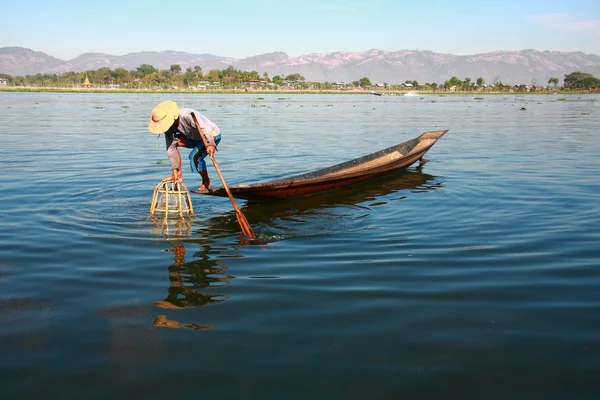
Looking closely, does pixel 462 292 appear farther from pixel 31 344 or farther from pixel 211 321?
pixel 31 344

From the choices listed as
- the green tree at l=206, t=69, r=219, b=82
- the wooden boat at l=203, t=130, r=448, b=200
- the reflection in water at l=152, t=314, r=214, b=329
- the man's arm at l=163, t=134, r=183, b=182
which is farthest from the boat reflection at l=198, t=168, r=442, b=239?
the green tree at l=206, t=69, r=219, b=82

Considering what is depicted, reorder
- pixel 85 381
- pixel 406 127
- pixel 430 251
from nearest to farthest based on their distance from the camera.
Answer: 1. pixel 85 381
2. pixel 430 251
3. pixel 406 127

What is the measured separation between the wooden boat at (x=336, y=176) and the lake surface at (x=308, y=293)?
0.79 feet

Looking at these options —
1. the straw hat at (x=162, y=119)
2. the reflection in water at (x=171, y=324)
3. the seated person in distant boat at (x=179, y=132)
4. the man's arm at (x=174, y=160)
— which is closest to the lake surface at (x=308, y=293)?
the reflection in water at (x=171, y=324)

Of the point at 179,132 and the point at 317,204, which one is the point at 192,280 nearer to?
the point at 179,132

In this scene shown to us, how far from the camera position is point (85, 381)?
10.8 ft

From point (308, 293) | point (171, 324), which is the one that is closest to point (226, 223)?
point (308, 293)

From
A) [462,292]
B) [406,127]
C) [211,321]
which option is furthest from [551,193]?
[406,127]

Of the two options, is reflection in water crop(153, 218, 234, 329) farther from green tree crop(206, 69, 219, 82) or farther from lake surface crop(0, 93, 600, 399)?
green tree crop(206, 69, 219, 82)

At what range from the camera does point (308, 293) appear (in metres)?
4.62

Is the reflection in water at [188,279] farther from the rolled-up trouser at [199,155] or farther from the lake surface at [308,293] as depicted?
the rolled-up trouser at [199,155]

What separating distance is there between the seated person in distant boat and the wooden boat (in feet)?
1.85

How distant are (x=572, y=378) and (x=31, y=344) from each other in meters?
3.47

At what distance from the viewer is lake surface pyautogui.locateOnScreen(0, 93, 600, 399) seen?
10.9 ft
